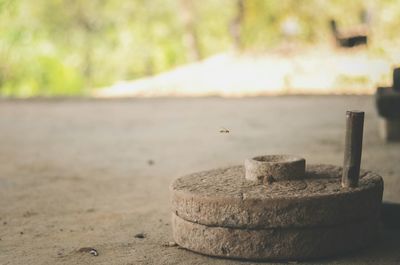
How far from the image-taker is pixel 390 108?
745 cm

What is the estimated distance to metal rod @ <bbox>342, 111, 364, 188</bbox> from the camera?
3.55 metres

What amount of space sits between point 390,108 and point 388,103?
0.08 m

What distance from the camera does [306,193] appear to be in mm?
3445

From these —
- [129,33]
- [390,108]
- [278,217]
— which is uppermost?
[129,33]

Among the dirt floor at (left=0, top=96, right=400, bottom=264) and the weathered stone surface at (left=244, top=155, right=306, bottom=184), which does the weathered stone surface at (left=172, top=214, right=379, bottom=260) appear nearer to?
the dirt floor at (left=0, top=96, right=400, bottom=264)

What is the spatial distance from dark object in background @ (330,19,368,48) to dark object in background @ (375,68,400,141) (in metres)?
10.1

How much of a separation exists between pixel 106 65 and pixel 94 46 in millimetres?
1259

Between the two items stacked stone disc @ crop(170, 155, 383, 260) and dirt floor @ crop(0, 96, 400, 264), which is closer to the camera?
stacked stone disc @ crop(170, 155, 383, 260)

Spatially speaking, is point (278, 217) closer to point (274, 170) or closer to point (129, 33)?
point (274, 170)

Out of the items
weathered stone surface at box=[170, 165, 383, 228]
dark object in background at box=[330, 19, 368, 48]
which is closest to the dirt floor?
weathered stone surface at box=[170, 165, 383, 228]

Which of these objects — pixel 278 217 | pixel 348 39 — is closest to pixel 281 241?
pixel 278 217

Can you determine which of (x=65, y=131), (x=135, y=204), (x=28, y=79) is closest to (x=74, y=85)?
(x=28, y=79)

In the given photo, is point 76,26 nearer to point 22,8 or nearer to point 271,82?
point 22,8

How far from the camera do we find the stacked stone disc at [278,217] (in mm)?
3373
